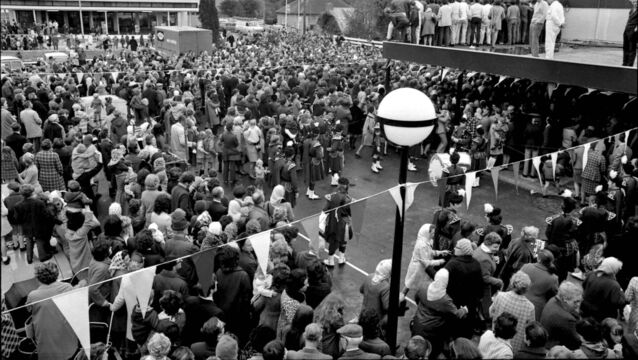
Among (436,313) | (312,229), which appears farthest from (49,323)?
(436,313)

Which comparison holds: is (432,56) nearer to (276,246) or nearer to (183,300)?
(276,246)

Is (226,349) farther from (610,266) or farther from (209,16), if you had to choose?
(209,16)

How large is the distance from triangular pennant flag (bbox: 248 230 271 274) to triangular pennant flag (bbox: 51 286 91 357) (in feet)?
6.20

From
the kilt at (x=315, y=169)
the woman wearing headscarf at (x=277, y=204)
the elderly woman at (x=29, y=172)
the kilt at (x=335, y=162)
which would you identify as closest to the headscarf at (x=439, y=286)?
the woman wearing headscarf at (x=277, y=204)

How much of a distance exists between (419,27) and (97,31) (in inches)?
2080

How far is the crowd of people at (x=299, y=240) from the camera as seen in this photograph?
5.40 metres

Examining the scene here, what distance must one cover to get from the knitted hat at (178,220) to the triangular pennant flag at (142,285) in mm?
1411

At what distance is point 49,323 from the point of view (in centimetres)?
539

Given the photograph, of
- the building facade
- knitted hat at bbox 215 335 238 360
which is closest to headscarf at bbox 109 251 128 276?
knitted hat at bbox 215 335 238 360

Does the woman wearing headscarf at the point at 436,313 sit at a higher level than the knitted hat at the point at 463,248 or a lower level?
lower

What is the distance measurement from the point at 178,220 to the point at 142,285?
154 cm

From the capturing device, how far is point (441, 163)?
37.1 ft

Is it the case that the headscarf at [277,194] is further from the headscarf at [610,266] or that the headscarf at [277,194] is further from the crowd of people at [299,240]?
the headscarf at [610,266]

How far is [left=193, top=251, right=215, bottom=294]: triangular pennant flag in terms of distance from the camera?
247 inches
